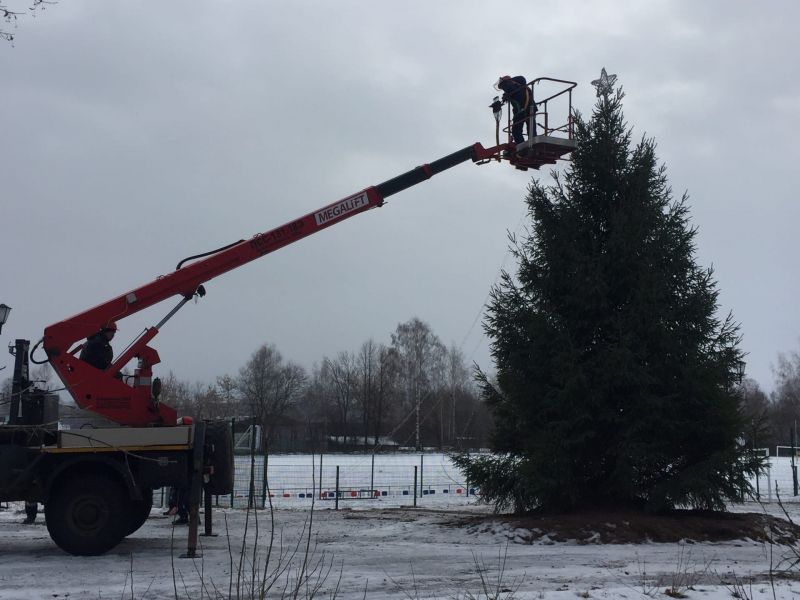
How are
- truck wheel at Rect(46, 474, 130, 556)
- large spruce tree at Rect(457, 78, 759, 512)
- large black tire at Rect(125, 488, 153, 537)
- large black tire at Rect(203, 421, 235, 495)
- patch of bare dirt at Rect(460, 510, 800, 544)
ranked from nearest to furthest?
truck wheel at Rect(46, 474, 130, 556) < large black tire at Rect(203, 421, 235, 495) < large black tire at Rect(125, 488, 153, 537) < patch of bare dirt at Rect(460, 510, 800, 544) < large spruce tree at Rect(457, 78, 759, 512)

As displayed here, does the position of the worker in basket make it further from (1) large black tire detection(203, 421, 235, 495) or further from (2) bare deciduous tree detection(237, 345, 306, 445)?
(2) bare deciduous tree detection(237, 345, 306, 445)

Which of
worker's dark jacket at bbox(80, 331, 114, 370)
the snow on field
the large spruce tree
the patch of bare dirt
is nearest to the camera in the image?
the snow on field

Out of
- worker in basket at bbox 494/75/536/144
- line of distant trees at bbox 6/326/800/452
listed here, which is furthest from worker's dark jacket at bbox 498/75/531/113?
line of distant trees at bbox 6/326/800/452

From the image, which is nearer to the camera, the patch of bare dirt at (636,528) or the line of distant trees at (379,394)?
the patch of bare dirt at (636,528)

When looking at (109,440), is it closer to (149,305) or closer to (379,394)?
(149,305)

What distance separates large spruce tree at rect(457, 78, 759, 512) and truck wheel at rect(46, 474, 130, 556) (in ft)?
22.5

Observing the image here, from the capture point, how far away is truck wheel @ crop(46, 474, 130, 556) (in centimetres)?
1144

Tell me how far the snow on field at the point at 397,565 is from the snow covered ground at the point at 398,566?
19 mm

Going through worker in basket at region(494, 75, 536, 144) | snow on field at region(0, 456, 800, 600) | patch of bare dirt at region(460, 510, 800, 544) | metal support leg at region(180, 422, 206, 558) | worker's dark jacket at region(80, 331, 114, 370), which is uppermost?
worker in basket at region(494, 75, 536, 144)

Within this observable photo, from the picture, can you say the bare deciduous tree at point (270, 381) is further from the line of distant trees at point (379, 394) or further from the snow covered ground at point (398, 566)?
the snow covered ground at point (398, 566)

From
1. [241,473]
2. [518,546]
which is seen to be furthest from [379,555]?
[241,473]

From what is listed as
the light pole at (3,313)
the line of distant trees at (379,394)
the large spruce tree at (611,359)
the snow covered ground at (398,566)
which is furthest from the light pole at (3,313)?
the line of distant trees at (379,394)

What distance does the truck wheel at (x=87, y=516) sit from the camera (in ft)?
37.5

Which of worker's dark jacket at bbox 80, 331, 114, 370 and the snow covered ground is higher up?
worker's dark jacket at bbox 80, 331, 114, 370
